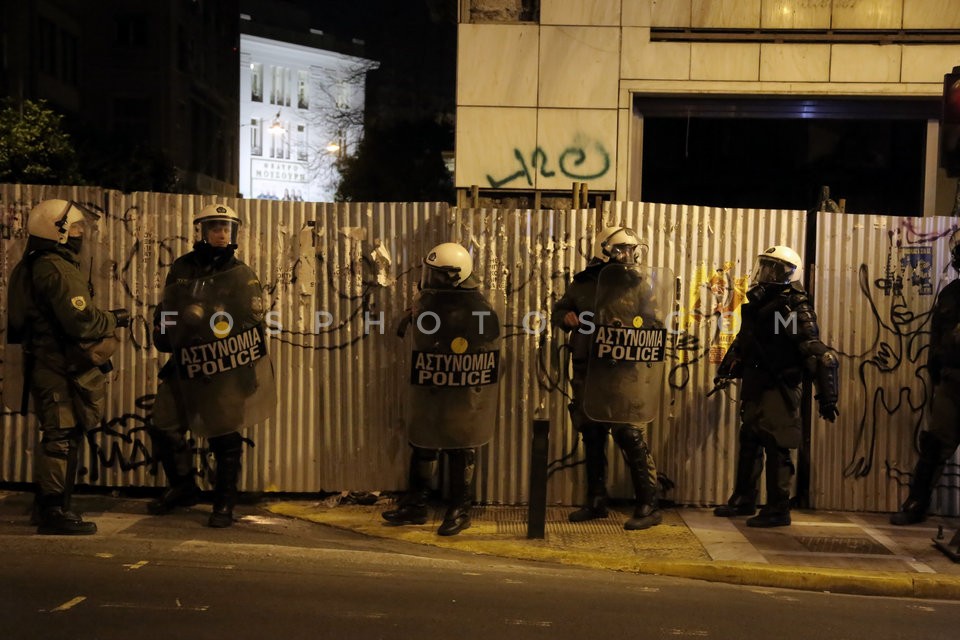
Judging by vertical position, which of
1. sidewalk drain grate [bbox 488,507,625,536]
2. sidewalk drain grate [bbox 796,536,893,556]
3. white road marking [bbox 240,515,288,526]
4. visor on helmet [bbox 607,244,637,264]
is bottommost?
white road marking [bbox 240,515,288,526]

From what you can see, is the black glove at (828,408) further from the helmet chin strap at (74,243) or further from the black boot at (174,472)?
the helmet chin strap at (74,243)

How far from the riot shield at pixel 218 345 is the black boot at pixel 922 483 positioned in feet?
16.2

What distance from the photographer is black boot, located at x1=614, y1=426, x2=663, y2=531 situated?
23.7 feet

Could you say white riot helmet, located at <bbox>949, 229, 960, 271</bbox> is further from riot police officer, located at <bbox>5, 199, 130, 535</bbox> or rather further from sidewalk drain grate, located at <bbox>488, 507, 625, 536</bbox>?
riot police officer, located at <bbox>5, 199, 130, 535</bbox>

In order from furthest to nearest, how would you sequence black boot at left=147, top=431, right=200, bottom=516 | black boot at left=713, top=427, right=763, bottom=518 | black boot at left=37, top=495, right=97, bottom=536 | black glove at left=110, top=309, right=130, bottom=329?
black boot at left=713, top=427, right=763, bottom=518, black boot at left=147, top=431, right=200, bottom=516, black glove at left=110, top=309, right=130, bottom=329, black boot at left=37, top=495, right=97, bottom=536

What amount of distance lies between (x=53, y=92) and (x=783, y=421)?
3489 cm

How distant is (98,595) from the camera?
526 cm

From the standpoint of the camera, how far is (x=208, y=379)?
6746 millimetres

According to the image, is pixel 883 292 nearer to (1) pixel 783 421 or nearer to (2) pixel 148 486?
(1) pixel 783 421

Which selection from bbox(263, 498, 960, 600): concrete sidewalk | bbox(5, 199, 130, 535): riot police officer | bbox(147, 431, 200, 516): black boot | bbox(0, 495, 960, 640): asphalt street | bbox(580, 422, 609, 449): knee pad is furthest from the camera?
bbox(580, 422, 609, 449): knee pad

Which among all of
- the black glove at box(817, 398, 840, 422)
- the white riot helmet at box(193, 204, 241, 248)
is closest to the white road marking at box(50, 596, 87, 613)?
the white riot helmet at box(193, 204, 241, 248)

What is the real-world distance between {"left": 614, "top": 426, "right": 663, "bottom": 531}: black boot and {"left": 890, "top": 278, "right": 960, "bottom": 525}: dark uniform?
1939 millimetres

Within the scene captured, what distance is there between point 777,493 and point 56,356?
5.21 meters

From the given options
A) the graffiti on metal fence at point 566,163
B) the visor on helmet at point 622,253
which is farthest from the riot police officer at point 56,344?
the graffiti on metal fence at point 566,163
